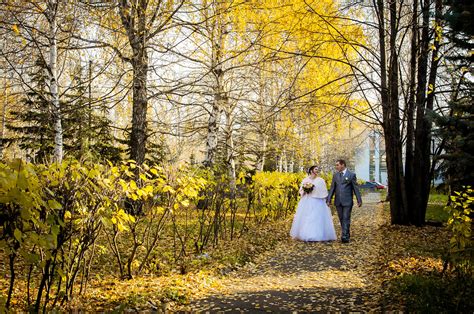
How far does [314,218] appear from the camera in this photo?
941 centimetres

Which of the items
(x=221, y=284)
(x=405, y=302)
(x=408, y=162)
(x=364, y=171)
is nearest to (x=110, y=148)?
(x=408, y=162)

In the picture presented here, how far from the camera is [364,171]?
232 feet

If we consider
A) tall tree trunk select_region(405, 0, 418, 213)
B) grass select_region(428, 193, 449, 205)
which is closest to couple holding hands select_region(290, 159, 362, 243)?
tall tree trunk select_region(405, 0, 418, 213)

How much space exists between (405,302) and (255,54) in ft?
33.8

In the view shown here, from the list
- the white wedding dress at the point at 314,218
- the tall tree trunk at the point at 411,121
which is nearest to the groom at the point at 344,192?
the white wedding dress at the point at 314,218

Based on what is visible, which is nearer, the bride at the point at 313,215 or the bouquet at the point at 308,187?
the bride at the point at 313,215

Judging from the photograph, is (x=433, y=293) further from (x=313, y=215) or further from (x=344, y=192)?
(x=313, y=215)

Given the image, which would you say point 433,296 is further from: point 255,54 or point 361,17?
point 255,54

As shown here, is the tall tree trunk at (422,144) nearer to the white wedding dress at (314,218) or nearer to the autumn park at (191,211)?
the autumn park at (191,211)

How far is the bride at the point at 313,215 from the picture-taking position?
9.40 m

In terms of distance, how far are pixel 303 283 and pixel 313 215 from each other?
13.0 ft

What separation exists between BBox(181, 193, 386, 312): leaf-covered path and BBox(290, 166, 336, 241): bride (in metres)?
0.73

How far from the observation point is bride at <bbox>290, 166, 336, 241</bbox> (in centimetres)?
940

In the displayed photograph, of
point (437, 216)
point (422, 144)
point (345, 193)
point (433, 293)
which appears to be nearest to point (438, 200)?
point (437, 216)
